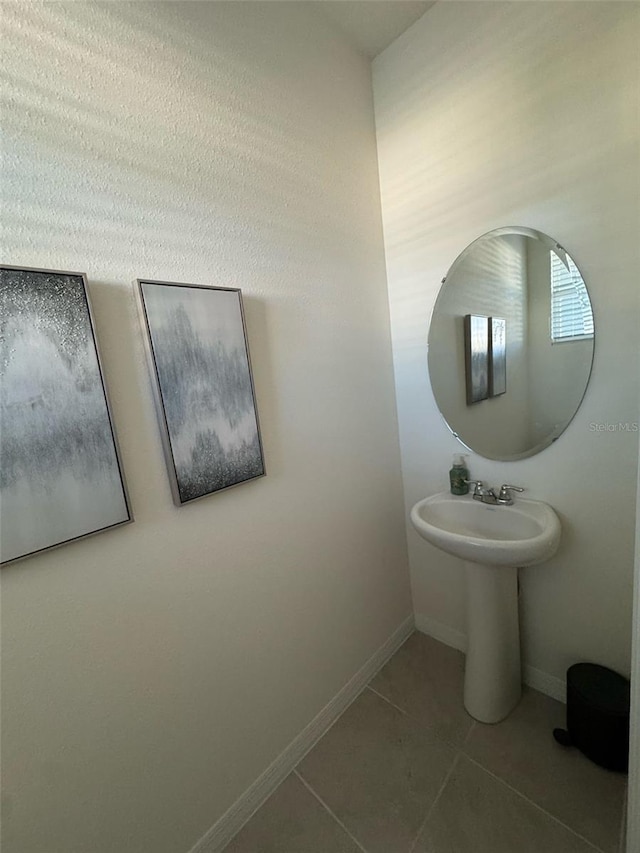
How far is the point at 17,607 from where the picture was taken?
2.23 feet

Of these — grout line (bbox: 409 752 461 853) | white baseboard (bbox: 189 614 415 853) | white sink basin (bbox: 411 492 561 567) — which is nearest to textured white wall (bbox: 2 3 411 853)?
white baseboard (bbox: 189 614 415 853)

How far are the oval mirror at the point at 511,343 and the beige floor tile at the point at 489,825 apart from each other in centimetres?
110

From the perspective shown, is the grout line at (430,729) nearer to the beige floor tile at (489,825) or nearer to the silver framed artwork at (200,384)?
the beige floor tile at (489,825)

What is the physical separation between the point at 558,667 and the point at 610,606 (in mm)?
365

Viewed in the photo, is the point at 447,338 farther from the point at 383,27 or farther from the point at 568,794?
the point at 568,794

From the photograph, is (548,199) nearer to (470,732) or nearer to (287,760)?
(470,732)

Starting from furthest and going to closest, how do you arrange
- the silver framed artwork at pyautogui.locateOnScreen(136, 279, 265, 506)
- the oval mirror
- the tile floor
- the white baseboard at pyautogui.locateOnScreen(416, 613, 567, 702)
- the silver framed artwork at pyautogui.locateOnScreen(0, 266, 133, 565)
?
the white baseboard at pyautogui.locateOnScreen(416, 613, 567, 702), the oval mirror, the tile floor, the silver framed artwork at pyautogui.locateOnScreen(136, 279, 265, 506), the silver framed artwork at pyautogui.locateOnScreen(0, 266, 133, 565)

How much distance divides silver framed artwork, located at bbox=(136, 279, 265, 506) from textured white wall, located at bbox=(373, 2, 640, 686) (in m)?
0.89

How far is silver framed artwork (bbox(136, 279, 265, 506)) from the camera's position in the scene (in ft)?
2.74

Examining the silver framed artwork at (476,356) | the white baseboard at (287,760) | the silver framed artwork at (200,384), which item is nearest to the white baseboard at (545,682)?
the white baseboard at (287,760)

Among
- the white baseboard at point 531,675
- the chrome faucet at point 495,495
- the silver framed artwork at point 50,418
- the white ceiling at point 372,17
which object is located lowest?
the white baseboard at point 531,675

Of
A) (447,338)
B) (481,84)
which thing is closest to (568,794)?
(447,338)

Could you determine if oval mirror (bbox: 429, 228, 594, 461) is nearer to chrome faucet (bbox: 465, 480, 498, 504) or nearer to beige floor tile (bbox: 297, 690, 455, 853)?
chrome faucet (bbox: 465, 480, 498, 504)

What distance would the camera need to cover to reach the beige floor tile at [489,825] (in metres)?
0.93
